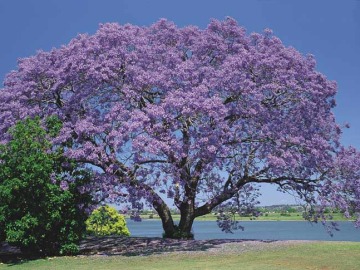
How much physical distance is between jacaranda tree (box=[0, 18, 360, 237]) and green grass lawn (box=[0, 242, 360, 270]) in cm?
356

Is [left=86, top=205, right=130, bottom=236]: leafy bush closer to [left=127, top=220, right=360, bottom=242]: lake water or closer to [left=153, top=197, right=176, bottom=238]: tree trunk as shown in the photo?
[left=153, top=197, right=176, bottom=238]: tree trunk

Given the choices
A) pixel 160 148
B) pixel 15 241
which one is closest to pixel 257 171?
pixel 160 148

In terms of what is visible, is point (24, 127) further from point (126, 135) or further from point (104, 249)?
point (104, 249)

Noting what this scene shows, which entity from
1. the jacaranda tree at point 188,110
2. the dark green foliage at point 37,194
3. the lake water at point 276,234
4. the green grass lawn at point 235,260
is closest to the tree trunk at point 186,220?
the jacaranda tree at point 188,110

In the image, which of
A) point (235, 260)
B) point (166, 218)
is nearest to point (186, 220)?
point (166, 218)

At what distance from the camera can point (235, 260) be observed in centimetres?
2014

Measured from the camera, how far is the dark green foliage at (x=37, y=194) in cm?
2222

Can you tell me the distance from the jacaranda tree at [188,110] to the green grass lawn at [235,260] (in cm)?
356

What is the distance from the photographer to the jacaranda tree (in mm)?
23328

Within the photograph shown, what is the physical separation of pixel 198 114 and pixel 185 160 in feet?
7.50

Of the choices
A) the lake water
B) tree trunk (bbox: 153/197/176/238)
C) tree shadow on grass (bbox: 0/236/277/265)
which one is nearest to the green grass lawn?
tree shadow on grass (bbox: 0/236/277/265)

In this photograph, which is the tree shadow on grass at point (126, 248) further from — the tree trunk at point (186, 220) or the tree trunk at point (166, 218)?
the tree trunk at point (186, 220)

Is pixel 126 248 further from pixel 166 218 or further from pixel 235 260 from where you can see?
pixel 235 260

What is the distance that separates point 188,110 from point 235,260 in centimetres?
674
